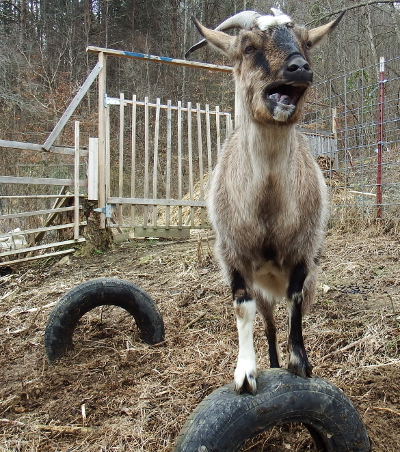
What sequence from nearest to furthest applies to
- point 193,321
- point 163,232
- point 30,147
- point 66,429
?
point 66,429, point 193,321, point 30,147, point 163,232

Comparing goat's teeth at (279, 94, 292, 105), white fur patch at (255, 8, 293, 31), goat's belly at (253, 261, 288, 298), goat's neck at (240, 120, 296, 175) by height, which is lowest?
goat's belly at (253, 261, 288, 298)

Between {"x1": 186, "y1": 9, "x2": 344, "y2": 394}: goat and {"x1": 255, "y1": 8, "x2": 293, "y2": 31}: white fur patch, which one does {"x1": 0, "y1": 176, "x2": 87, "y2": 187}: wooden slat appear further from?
{"x1": 255, "y1": 8, "x2": 293, "y2": 31}: white fur patch

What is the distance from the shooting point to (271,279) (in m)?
2.87

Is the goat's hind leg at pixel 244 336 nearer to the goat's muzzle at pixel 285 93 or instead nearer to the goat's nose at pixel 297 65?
the goat's muzzle at pixel 285 93

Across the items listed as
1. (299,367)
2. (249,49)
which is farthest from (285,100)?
(299,367)

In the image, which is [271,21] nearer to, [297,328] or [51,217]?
[297,328]

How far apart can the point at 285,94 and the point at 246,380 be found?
149 centimetres

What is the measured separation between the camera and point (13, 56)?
17781mm

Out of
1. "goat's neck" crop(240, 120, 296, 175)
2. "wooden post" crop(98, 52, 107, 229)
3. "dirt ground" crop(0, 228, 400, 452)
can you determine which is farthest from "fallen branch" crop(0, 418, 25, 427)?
"wooden post" crop(98, 52, 107, 229)

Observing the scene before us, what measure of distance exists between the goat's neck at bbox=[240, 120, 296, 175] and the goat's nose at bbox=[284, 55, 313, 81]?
325 mm

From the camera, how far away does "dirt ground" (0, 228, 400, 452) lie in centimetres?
241

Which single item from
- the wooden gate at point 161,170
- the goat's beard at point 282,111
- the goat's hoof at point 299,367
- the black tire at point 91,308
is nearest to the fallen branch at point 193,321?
the black tire at point 91,308

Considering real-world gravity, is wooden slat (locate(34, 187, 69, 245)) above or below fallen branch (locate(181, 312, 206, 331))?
above

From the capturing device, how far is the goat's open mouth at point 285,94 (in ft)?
7.36
